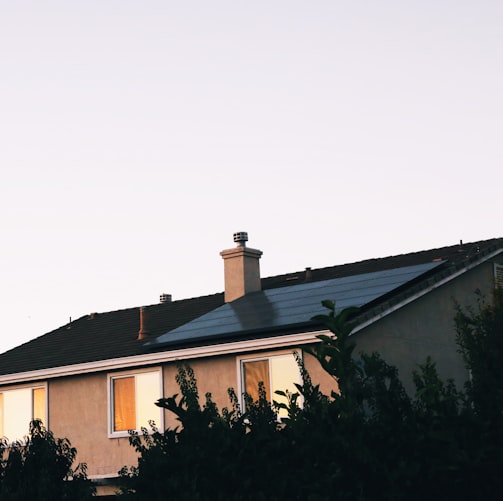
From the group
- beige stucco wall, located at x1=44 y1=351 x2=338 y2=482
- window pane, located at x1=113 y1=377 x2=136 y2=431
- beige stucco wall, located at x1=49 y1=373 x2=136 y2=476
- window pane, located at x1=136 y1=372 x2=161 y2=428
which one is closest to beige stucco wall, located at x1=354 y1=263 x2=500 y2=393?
beige stucco wall, located at x1=44 y1=351 x2=338 y2=482

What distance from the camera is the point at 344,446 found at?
35.4ft

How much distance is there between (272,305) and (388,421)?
16.5 metres

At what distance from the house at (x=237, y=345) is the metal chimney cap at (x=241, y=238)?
3 cm

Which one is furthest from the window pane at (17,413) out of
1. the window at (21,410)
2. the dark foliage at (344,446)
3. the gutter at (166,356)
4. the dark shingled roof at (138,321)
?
the dark foliage at (344,446)

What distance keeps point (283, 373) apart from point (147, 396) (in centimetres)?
438

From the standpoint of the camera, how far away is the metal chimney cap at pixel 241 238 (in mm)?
30500

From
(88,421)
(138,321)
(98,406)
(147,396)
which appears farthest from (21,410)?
(138,321)

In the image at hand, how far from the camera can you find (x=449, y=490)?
1120 centimetres

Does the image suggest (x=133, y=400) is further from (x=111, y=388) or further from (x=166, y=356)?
(x=166, y=356)

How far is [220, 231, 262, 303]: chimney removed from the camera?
30.5 m

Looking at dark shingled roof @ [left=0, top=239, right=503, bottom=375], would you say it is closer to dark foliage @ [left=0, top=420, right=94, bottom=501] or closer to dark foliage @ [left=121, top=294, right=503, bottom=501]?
dark foliage @ [left=0, top=420, right=94, bottom=501]

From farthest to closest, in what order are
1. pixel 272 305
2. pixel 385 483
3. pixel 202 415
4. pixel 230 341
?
pixel 272 305 → pixel 230 341 → pixel 202 415 → pixel 385 483

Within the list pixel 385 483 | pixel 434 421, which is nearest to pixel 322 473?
pixel 385 483

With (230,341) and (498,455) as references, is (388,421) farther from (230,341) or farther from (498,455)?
(230,341)
